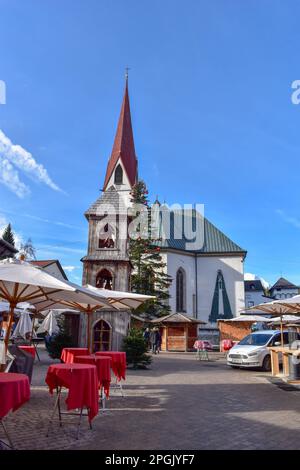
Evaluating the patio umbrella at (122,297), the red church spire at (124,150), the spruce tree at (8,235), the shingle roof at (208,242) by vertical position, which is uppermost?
the red church spire at (124,150)

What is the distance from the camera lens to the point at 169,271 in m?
41.4

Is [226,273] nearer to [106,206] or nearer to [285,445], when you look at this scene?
[106,206]

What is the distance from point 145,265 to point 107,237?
48.0 ft

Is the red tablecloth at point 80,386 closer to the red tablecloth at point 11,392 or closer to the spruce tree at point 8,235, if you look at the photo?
the red tablecloth at point 11,392

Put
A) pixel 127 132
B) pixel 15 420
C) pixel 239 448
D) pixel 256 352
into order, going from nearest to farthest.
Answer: pixel 239 448 < pixel 15 420 < pixel 256 352 < pixel 127 132

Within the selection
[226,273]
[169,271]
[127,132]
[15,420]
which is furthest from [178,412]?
[127,132]

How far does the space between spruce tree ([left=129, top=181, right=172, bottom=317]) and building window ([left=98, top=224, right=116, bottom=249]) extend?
12.9 meters

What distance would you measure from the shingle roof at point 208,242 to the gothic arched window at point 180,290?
9.81ft

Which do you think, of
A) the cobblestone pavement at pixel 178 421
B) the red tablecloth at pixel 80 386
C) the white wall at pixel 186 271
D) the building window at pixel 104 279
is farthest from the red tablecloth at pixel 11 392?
the white wall at pixel 186 271

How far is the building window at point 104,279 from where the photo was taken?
19.0 m

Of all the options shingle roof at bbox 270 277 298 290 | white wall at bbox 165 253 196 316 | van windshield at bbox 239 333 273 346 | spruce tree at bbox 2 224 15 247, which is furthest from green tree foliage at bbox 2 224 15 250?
shingle roof at bbox 270 277 298 290

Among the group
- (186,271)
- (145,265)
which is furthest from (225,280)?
(145,265)

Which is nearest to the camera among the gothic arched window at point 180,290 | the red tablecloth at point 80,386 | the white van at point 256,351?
the red tablecloth at point 80,386
